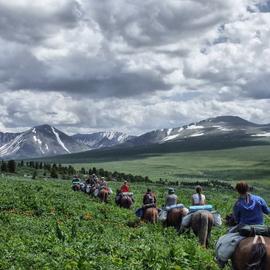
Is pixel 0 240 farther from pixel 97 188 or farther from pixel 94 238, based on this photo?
pixel 97 188

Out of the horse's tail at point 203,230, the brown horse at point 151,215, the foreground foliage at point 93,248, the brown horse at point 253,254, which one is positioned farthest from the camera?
the brown horse at point 151,215

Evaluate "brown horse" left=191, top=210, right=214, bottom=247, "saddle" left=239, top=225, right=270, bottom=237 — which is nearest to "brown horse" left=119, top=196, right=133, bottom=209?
"brown horse" left=191, top=210, right=214, bottom=247

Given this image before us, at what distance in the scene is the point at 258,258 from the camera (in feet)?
41.0

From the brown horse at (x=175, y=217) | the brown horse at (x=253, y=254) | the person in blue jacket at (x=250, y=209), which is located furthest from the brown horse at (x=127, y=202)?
the brown horse at (x=253, y=254)


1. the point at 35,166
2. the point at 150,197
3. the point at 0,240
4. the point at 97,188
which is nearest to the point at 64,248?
the point at 0,240

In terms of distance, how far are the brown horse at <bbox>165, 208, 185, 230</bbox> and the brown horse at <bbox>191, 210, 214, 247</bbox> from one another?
3816 mm

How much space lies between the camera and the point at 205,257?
16.6 m

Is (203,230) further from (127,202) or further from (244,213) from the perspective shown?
(127,202)

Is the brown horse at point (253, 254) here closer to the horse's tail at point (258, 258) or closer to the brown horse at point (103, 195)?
the horse's tail at point (258, 258)

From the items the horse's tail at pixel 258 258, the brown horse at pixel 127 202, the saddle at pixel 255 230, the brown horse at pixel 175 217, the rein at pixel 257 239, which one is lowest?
the brown horse at pixel 127 202

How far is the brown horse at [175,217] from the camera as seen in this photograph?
2502cm

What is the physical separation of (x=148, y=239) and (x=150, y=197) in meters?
10.3

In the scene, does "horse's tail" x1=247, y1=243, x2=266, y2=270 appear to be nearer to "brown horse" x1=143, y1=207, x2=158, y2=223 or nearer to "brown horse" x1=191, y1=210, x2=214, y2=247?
"brown horse" x1=191, y1=210, x2=214, y2=247

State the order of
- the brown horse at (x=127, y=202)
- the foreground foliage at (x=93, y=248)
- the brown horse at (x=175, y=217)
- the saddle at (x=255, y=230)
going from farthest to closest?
the brown horse at (x=127, y=202), the brown horse at (x=175, y=217), the foreground foliage at (x=93, y=248), the saddle at (x=255, y=230)
